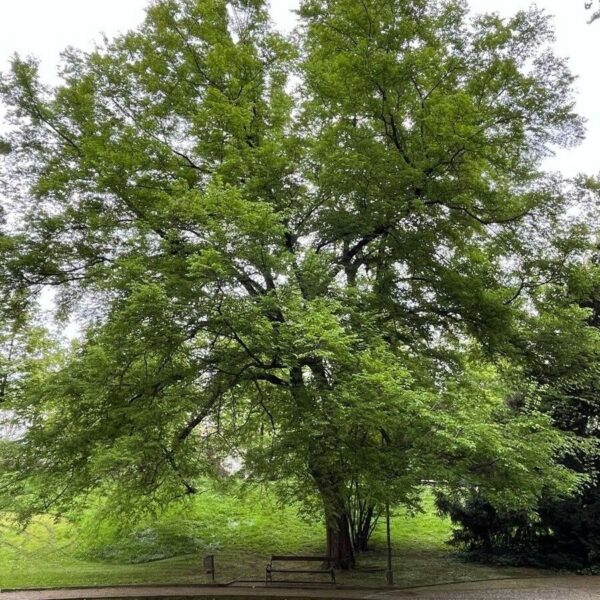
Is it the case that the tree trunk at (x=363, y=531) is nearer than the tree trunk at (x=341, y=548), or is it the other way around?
the tree trunk at (x=341, y=548)

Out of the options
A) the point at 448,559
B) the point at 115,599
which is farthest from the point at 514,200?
the point at 115,599

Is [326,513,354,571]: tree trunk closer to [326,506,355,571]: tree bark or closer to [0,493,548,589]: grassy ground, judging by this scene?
[326,506,355,571]: tree bark

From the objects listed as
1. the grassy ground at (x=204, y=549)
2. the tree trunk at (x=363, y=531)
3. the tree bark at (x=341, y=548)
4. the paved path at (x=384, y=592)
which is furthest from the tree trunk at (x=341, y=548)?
the tree trunk at (x=363, y=531)

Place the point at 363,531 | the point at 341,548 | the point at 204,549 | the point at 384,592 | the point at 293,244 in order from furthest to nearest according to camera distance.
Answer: the point at 204,549 < the point at 363,531 < the point at 341,548 < the point at 293,244 < the point at 384,592

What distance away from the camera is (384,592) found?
956cm

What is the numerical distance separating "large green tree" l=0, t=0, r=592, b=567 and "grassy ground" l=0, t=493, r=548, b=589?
239cm

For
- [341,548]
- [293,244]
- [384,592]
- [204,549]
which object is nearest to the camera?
[384,592]

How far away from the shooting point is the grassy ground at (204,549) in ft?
38.4

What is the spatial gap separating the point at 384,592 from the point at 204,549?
7295 millimetres

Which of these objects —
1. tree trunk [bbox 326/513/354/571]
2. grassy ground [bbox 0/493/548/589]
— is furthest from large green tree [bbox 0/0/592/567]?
grassy ground [bbox 0/493/548/589]

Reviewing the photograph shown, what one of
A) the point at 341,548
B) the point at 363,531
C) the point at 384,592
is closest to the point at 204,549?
the point at 363,531

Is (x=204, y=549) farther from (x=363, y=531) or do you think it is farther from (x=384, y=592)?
(x=384, y=592)

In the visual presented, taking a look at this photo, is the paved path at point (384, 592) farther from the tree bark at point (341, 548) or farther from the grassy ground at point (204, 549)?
the tree bark at point (341, 548)

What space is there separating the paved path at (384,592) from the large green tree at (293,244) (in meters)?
1.39
